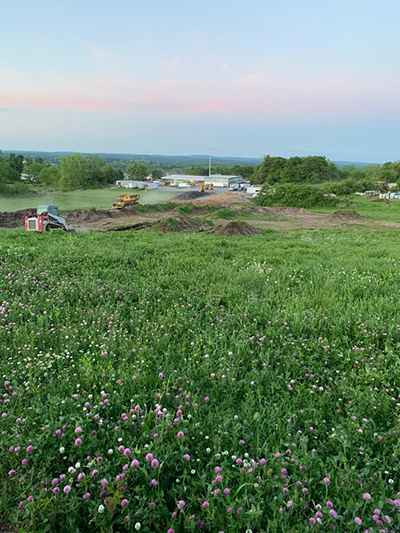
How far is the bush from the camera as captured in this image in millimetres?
50875

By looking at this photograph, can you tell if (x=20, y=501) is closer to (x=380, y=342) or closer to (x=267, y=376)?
(x=267, y=376)

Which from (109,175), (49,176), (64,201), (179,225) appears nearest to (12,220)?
(179,225)

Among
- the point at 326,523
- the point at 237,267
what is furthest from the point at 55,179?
the point at 326,523

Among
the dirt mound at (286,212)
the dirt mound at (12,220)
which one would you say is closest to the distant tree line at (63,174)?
the dirt mound at (12,220)

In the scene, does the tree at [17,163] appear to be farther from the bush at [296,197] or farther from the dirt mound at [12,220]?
the bush at [296,197]

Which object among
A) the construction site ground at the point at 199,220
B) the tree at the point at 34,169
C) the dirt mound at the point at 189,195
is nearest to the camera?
the construction site ground at the point at 199,220

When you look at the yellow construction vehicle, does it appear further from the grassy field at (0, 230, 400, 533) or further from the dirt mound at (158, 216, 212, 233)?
the grassy field at (0, 230, 400, 533)

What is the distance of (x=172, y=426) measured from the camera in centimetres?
251

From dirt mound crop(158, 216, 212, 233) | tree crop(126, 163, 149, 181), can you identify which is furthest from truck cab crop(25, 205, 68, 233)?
tree crop(126, 163, 149, 181)

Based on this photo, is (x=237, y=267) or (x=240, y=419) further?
(x=237, y=267)

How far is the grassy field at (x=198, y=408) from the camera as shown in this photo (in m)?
2.00

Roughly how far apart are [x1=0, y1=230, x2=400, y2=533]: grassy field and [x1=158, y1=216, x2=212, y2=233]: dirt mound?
18039 mm

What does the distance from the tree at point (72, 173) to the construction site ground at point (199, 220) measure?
51333 mm

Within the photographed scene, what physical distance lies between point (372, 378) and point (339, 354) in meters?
0.45
